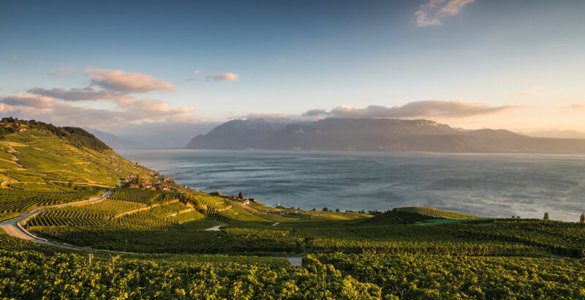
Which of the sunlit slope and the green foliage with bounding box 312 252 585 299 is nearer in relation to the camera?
the green foliage with bounding box 312 252 585 299

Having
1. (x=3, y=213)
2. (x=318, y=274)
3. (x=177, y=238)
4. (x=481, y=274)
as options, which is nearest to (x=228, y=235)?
(x=177, y=238)

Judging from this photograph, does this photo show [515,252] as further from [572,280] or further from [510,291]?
[510,291]

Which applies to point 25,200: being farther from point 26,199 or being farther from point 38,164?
point 38,164

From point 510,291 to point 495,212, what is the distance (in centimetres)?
13162

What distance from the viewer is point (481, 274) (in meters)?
22.8

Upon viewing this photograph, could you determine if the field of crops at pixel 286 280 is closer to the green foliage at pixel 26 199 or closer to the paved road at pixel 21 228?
the paved road at pixel 21 228

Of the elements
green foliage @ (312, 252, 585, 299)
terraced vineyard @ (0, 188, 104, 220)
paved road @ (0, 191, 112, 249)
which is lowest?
paved road @ (0, 191, 112, 249)

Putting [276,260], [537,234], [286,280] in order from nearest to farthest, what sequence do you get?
[286,280] → [276,260] → [537,234]

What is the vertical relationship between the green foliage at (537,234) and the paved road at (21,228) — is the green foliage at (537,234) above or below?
above

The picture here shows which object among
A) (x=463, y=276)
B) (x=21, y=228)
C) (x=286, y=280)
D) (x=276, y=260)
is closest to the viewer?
(x=286, y=280)

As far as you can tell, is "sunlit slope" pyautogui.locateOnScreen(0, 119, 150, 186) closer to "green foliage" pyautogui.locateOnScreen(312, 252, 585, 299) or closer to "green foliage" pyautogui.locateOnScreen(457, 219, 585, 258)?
"green foliage" pyautogui.locateOnScreen(312, 252, 585, 299)

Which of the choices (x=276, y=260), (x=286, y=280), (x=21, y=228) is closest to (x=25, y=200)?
(x=21, y=228)

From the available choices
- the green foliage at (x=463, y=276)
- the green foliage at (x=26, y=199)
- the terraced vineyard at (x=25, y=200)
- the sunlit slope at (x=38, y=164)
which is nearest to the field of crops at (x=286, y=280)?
the green foliage at (x=463, y=276)

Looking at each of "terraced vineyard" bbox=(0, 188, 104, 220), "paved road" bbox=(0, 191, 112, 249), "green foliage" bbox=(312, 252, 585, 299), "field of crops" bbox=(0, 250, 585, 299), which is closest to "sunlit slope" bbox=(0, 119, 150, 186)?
"terraced vineyard" bbox=(0, 188, 104, 220)
